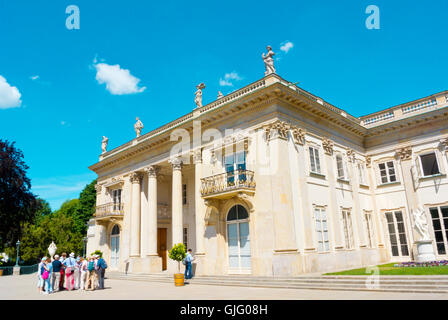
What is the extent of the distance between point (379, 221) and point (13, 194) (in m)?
26.2

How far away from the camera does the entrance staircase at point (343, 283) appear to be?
996cm

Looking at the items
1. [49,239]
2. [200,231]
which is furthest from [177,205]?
[49,239]

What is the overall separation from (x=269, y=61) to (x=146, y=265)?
1400 cm

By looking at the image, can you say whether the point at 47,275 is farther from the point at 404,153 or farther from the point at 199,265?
the point at 404,153

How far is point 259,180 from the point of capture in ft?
50.6

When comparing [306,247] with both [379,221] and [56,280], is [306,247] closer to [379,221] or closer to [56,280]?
[379,221]

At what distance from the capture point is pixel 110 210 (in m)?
25.2

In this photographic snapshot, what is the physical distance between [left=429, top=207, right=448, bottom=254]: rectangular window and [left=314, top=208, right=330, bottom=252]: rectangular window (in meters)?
6.84

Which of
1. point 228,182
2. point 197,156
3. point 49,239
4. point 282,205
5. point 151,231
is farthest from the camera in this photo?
point 49,239

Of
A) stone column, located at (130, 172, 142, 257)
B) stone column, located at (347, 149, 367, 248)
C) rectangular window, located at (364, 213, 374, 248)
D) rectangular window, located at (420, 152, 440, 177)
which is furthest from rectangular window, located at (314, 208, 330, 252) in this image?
stone column, located at (130, 172, 142, 257)

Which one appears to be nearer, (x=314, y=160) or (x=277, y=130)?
(x=277, y=130)
